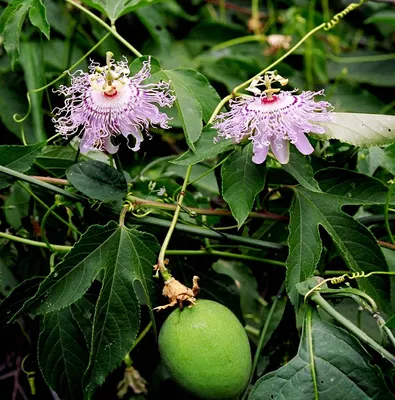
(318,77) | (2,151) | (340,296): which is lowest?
(318,77)

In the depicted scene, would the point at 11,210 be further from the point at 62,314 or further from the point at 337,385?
the point at 337,385

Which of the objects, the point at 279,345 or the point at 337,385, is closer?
the point at 337,385

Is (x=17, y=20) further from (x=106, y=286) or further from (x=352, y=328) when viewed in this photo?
(x=352, y=328)

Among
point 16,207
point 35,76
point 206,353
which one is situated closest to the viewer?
point 206,353

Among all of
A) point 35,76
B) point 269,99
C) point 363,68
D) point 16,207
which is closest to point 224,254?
point 269,99

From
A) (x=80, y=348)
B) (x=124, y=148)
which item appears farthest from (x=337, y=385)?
(x=124, y=148)

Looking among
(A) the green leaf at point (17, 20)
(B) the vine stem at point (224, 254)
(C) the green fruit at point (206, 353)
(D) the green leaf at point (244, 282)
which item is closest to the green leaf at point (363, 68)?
(D) the green leaf at point (244, 282)

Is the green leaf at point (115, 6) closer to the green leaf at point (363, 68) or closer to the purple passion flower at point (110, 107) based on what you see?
the purple passion flower at point (110, 107)
